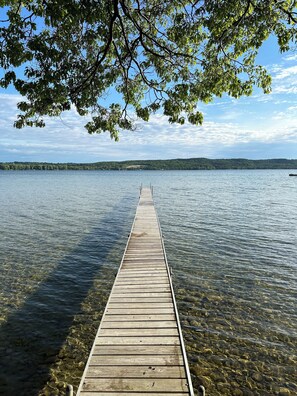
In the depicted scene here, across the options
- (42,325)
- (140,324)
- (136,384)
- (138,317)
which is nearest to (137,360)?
(136,384)

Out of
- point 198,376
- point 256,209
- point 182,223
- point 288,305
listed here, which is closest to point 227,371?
point 198,376

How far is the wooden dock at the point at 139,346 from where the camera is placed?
5828 millimetres

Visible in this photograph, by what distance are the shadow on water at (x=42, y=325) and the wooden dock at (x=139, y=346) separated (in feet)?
6.75

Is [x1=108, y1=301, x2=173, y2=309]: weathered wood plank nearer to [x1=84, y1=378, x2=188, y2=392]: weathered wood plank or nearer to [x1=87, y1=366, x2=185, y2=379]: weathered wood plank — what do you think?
[x1=87, y1=366, x2=185, y2=379]: weathered wood plank

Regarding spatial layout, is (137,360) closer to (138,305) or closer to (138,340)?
(138,340)

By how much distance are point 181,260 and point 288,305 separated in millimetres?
6400

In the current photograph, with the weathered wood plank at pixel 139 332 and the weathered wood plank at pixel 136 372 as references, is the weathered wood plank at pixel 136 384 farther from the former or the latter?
the weathered wood plank at pixel 139 332

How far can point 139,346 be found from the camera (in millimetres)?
7125

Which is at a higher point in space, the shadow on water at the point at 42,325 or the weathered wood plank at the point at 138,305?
the weathered wood plank at the point at 138,305

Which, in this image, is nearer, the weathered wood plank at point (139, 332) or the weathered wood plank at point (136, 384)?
the weathered wood plank at point (136, 384)

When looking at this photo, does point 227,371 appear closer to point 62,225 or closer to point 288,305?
point 288,305

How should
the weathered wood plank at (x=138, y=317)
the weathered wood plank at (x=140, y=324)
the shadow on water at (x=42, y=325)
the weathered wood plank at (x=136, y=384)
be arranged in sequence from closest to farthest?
the weathered wood plank at (x=136, y=384) → the shadow on water at (x=42, y=325) → the weathered wood plank at (x=140, y=324) → the weathered wood plank at (x=138, y=317)

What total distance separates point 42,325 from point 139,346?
4.76 m

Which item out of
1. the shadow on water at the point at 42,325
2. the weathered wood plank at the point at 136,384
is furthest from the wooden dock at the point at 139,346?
the shadow on water at the point at 42,325
